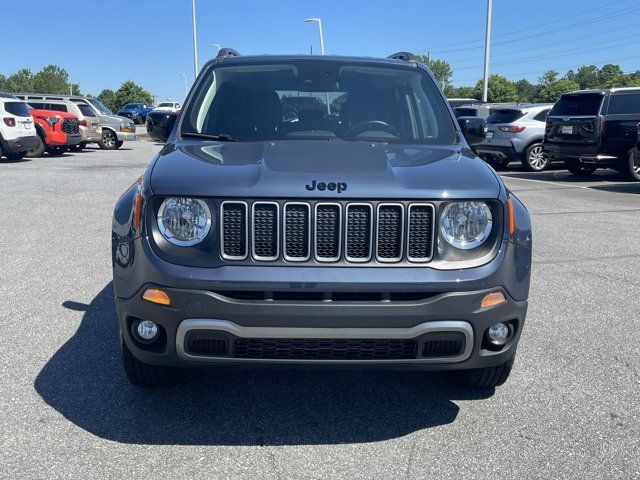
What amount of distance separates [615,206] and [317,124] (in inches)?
345

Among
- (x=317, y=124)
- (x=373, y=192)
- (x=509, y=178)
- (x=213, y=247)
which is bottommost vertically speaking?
(x=509, y=178)

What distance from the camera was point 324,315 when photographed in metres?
2.91

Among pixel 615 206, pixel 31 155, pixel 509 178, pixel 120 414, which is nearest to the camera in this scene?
pixel 120 414

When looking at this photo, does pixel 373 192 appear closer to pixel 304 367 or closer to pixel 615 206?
pixel 304 367

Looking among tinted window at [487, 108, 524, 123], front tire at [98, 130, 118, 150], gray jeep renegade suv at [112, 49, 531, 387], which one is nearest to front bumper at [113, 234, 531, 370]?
gray jeep renegade suv at [112, 49, 531, 387]

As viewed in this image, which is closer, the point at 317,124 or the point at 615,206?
the point at 317,124

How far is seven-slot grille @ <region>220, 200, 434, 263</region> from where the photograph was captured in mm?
2990

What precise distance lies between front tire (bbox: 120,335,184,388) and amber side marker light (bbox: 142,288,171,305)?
0.52 metres

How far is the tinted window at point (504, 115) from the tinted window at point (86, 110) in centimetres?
1358

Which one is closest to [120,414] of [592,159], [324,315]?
[324,315]

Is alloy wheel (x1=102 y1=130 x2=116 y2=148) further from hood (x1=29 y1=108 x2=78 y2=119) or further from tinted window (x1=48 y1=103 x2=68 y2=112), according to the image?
hood (x1=29 y1=108 x2=78 y2=119)

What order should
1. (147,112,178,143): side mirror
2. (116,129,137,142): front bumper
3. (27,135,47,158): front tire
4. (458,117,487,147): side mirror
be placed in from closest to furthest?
(458,117,487,147): side mirror
(147,112,178,143): side mirror
(27,135,47,158): front tire
(116,129,137,142): front bumper

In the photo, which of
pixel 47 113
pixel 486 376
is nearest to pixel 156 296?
pixel 486 376

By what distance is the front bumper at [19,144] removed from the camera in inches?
685
